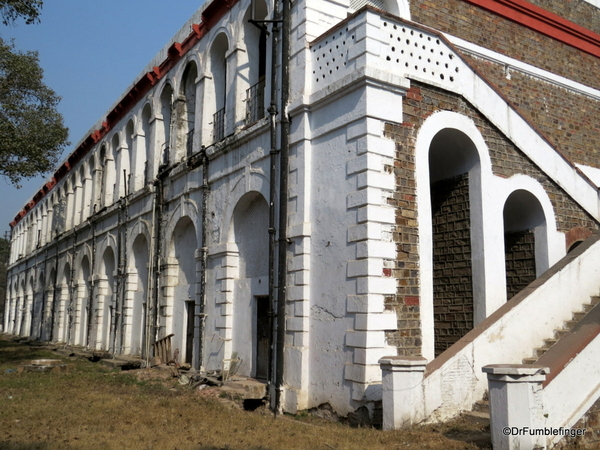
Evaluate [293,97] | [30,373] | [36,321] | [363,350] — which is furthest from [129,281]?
[36,321]

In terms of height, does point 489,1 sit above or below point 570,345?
above

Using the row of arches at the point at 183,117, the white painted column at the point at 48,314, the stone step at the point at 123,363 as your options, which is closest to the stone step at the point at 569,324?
the row of arches at the point at 183,117

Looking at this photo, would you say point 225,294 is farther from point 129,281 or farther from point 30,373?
point 129,281

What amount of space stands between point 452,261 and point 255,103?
5.39m

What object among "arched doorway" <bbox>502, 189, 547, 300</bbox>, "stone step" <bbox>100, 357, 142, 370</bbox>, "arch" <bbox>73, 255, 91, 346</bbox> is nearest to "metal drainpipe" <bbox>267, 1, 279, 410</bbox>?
"arched doorway" <bbox>502, 189, 547, 300</bbox>

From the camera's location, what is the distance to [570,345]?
6699 mm

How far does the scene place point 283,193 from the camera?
1004cm

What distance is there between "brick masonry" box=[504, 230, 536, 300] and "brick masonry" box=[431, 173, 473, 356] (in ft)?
5.20

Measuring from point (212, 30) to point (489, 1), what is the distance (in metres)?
6.53

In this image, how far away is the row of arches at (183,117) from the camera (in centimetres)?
1300

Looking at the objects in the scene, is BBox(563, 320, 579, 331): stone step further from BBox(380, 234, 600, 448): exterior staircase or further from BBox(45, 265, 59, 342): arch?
BBox(45, 265, 59, 342): arch

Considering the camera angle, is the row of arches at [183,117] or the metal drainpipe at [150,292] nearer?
the row of arches at [183,117]

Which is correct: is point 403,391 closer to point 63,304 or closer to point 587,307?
point 587,307

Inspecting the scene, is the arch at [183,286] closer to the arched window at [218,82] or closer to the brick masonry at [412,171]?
the arched window at [218,82]
